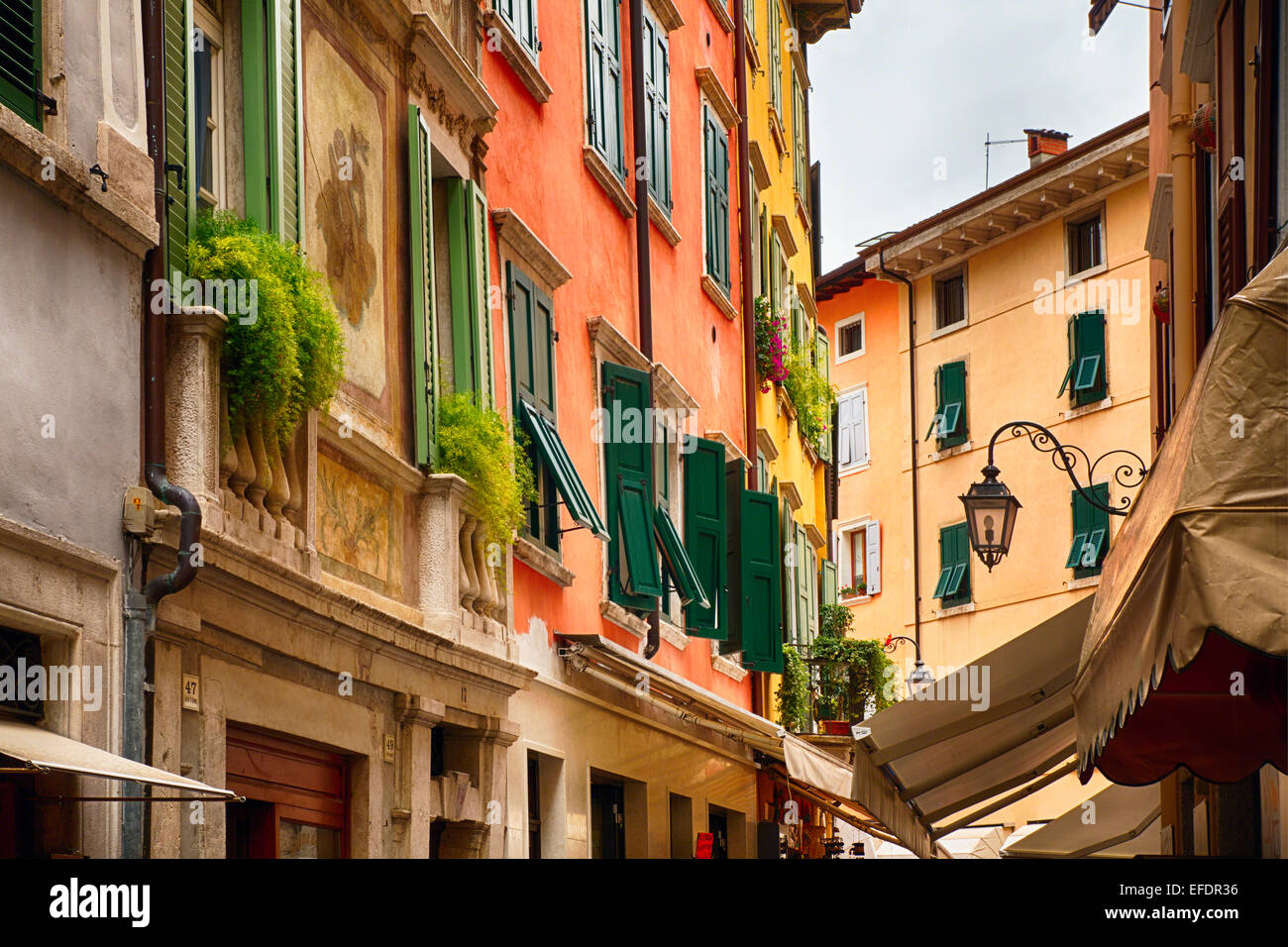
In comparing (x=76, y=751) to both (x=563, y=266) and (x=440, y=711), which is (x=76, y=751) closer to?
(x=440, y=711)

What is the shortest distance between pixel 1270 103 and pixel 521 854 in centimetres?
652

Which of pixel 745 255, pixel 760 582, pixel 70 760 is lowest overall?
pixel 70 760

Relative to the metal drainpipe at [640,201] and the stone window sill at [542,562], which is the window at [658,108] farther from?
the stone window sill at [542,562]

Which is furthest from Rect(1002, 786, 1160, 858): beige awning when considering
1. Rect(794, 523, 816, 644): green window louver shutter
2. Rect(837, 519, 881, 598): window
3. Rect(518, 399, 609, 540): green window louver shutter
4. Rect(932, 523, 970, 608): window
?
Rect(837, 519, 881, 598): window

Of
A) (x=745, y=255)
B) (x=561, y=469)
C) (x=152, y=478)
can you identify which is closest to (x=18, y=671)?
(x=152, y=478)

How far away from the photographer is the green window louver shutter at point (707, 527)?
1600 centimetres

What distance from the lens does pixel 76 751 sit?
18.4 feet

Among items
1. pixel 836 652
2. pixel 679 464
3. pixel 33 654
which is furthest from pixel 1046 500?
pixel 33 654

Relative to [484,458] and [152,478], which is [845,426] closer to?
[484,458]

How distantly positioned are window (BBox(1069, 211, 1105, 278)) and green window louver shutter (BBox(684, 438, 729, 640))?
1489 centimetres

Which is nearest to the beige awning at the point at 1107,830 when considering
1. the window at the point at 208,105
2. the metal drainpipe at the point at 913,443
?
the window at the point at 208,105

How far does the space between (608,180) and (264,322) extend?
7.46m

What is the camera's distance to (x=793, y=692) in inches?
815
